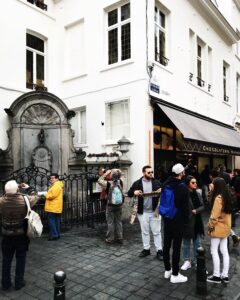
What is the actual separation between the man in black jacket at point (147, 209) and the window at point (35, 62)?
8.25 metres

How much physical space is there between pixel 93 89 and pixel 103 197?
205 inches

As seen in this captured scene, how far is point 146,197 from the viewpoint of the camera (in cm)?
573

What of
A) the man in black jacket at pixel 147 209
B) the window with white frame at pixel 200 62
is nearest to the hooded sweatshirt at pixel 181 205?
the man in black jacket at pixel 147 209

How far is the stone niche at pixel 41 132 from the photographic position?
10.2m

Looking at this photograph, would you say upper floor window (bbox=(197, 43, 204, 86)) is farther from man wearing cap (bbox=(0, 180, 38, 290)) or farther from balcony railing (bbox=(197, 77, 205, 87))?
man wearing cap (bbox=(0, 180, 38, 290))

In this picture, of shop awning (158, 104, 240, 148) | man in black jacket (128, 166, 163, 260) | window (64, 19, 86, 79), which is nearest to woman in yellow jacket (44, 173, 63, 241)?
man in black jacket (128, 166, 163, 260)

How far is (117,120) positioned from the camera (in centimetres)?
1099

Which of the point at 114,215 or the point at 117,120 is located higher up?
the point at 117,120

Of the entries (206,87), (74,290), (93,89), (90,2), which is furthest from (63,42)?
(74,290)

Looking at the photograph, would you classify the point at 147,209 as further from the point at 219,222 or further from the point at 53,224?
the point at 53,224

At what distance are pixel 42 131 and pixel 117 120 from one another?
292cm

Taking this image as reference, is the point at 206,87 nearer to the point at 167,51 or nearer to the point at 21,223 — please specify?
the point at 167,51

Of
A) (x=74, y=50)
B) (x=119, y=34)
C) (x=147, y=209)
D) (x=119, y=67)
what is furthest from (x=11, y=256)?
(x=74, y=50)

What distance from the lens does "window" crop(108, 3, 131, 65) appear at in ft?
35.4
